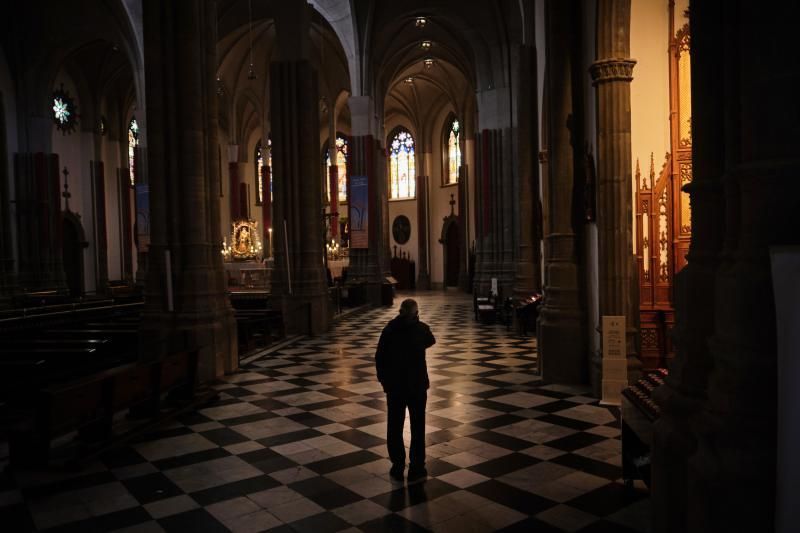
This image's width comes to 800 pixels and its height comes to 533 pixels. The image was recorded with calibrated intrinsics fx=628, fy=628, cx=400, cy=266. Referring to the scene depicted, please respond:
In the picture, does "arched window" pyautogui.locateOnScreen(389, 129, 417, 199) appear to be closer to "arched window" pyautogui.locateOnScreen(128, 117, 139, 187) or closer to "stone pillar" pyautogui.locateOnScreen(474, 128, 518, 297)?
"arched window" pyautogui.locateOnScreen(128, 117, 139, 187)

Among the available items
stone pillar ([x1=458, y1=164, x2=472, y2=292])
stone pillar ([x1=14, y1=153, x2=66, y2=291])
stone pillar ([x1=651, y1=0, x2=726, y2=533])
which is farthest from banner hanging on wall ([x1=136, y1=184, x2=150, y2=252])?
stone pillar ([x1=651, y1=0, x2=726, y2=533])

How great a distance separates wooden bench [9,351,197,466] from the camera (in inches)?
208

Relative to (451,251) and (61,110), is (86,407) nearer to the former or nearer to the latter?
(61,110)

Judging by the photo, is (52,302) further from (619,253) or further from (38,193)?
(619,253)

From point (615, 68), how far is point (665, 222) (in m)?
2.28

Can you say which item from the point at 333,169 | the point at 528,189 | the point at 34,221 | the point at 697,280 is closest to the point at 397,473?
the point at 697,280

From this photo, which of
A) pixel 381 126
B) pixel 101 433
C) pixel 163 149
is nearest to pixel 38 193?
pixel 381 126

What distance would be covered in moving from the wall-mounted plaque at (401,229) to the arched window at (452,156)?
3733 mm

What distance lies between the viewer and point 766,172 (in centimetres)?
295

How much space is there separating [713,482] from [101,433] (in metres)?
5.51

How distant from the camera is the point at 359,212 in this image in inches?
911

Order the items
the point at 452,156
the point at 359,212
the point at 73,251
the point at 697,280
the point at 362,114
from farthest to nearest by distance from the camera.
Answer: the point at 452,156 < the point at 73,251 < the point at 362,114 < the point at 359,212 < the point at 697,280

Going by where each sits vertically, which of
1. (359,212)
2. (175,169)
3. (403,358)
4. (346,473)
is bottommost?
(346,473)

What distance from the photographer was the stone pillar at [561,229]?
29.2ft
